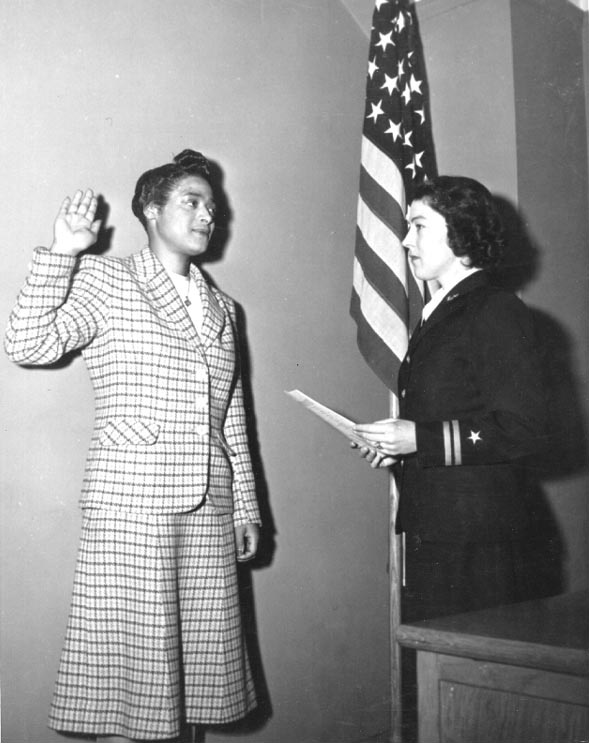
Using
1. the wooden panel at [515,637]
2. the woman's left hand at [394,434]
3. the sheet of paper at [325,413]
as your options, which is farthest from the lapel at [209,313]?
the wooden panel at [515,637]

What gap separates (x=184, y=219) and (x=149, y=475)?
2.36ft

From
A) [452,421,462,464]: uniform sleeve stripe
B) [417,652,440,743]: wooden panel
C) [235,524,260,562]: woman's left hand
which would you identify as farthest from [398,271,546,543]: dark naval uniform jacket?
[417,652,440,743]: wooden panel

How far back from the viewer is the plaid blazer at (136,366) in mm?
1874

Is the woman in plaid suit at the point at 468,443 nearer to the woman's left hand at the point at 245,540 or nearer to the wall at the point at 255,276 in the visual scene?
the woman's left hand at the point at 245,540

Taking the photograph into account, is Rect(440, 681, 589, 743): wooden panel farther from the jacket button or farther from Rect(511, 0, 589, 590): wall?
Rect(511, 0, 589, 590): wall

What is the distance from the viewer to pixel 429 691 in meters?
1.17

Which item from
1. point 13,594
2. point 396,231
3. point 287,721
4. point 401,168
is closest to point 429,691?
point 13,594

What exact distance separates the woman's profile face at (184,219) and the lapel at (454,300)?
0.66 meters

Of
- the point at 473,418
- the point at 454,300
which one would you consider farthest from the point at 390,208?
the point at 473,418

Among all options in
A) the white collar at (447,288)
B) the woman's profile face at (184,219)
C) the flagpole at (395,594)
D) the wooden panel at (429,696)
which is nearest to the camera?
the wooden panel at (429,696)

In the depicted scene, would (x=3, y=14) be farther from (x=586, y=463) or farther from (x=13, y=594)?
(x=586, y=463)

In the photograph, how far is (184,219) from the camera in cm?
216

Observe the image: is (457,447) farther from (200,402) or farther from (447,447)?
(200,402)

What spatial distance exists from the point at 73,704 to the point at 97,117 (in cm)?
161
